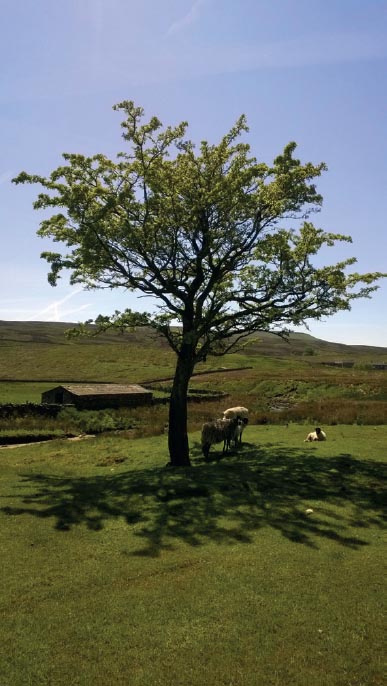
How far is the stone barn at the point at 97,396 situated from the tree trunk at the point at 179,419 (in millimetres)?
26538

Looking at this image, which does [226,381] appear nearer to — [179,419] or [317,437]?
[317,437]

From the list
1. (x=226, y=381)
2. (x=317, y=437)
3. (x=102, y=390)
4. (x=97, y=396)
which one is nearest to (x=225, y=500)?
(x=317, y=437)

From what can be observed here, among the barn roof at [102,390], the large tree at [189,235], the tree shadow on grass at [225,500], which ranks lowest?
the tree shadow on grass at [225,500]

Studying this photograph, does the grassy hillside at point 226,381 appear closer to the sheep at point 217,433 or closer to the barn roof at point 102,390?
the barn roof at point 102,390

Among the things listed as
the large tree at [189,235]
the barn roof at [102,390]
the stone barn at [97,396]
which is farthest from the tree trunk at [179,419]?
the barn roof at [102,390]

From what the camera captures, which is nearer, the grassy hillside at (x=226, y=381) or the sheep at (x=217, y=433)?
the sheep at (x=217, y=433)

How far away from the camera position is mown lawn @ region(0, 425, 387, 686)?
7.73m

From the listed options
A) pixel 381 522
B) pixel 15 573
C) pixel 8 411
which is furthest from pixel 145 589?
pixel 8 411

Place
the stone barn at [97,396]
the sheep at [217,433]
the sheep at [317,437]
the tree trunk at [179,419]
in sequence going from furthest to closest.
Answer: the stone barn at [97,396]
the sheep at [317,437]
the sheep at [217,433]
the tree trunk at [179,419]

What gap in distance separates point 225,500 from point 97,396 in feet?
122

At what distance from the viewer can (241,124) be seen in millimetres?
25422

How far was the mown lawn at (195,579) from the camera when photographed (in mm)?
7727

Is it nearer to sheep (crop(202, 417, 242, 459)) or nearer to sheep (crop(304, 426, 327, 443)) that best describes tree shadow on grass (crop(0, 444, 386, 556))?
sheep (crop(202, 417, 242, 459))

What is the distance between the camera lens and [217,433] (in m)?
26.2
